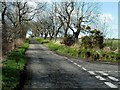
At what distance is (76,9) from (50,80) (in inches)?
1940

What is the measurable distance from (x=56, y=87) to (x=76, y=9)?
5111 centimetres

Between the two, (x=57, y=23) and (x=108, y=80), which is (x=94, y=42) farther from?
(x=57, y=23)

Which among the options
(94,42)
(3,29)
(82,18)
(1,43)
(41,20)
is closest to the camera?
(1,43)

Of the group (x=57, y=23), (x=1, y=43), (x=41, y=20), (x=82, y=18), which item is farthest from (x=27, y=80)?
(x=41, y=20)

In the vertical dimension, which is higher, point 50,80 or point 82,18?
point 82,18

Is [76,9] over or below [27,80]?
over

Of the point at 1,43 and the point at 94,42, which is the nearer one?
the point at 1,43

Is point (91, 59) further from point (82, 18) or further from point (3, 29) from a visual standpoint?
point (82, 18)

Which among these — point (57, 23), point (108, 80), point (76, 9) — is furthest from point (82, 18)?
point (108, 80)

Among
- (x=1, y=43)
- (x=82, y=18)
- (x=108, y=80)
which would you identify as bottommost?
(x=108, y=80)

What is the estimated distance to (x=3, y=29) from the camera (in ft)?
90.5

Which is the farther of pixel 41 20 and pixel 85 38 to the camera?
pixel 41 20

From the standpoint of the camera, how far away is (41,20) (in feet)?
361

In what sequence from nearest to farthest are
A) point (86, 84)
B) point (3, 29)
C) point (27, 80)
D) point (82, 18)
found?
point (86, 84)
point (27, 80)
point (3, 29)
point (82, 18)
